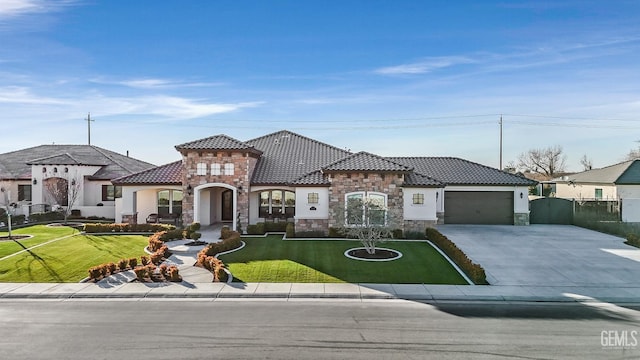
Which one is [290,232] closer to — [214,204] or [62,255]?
[214,204]

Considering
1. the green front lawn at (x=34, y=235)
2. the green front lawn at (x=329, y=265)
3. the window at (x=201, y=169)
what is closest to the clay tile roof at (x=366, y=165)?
the green front lawn at (x=329, y=265)

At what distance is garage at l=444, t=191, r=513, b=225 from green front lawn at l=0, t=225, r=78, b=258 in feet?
78.3

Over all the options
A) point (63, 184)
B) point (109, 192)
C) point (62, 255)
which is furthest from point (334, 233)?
point (63, 184)

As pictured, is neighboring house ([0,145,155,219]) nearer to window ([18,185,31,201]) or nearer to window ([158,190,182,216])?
window ([18,185,31,201])

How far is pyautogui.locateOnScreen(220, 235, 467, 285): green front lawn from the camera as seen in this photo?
51.5 feet

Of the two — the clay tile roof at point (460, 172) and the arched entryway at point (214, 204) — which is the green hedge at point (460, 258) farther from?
the arched entryway at point (214, 204)

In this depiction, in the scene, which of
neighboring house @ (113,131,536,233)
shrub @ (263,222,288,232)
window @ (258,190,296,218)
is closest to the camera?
neighboring house @ (113,131,536,233)

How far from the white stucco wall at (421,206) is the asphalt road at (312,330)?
1126 centimetres

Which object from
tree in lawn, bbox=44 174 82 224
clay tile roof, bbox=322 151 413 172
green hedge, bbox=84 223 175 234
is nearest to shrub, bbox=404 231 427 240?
clay tile roof, bbox=322 151 413 172

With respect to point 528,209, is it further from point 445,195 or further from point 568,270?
point 568,270

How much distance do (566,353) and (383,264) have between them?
338 inches

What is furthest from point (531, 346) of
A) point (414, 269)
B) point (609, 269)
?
point (609, 269)

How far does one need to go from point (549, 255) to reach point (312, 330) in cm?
1380

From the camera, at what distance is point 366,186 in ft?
78.7
